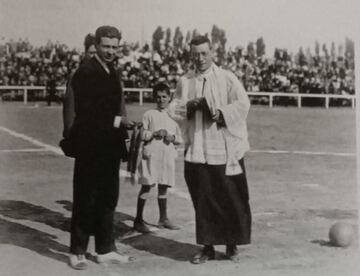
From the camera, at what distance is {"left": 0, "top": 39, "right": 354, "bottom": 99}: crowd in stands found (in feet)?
26.1

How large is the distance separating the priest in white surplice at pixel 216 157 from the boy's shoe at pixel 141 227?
2.03 ft

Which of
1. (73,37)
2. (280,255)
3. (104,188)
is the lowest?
(280,255)

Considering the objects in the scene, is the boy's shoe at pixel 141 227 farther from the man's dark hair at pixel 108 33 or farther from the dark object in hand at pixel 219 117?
the man's dark hair at pixel 108 33

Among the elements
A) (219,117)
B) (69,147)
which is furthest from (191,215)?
(69,147)

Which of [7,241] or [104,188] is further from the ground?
[104,188]

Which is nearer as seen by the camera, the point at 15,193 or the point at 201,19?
the point at 201,19

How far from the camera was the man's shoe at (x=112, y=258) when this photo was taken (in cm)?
368

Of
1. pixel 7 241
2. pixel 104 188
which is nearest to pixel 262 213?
pixel 104 188

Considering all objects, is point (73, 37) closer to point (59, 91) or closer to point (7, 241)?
point (7, 241)

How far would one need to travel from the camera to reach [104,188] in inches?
145

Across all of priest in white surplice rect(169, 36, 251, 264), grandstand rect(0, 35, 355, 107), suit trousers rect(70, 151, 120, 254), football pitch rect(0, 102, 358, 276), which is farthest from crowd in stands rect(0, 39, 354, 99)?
suit trousers rect(70, 151, 120, 254)

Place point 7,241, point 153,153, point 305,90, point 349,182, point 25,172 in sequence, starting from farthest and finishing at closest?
point 305,90, point 25,172, point 349,182, point 153,153, point 7,241

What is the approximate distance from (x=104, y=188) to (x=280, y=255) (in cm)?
100

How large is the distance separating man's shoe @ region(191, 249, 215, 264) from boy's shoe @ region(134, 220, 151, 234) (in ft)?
1.91
